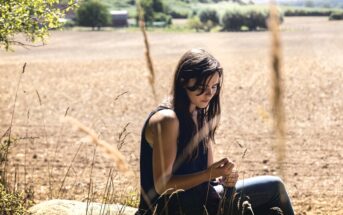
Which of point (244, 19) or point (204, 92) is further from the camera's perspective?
point (244, 19)

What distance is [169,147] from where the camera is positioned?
104 inches

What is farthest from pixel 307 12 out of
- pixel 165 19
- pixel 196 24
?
pixel 196 24

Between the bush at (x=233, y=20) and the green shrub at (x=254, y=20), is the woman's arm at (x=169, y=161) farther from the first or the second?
the bush at (x=233, y=20)

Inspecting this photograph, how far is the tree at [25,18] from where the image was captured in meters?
3.71

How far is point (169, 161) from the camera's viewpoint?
2641 mm

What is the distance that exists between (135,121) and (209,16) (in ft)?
159

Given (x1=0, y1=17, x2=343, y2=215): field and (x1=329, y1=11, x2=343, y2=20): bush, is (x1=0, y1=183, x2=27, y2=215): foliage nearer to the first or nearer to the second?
(x1=0, y1=17, x2=343, y2=215): field

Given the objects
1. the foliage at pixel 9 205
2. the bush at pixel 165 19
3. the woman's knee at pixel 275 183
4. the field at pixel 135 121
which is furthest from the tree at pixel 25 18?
the bush at pixel 165 19

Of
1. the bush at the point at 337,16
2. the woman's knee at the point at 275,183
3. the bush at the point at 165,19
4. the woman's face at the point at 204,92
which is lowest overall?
the bush at the point at 165,19

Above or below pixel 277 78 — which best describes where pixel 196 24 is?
below

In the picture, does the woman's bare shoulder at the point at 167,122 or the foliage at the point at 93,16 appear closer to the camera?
the woman's bare shoulder at the point at 167,122

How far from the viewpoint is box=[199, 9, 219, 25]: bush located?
55.9 m

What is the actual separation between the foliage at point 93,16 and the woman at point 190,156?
5748cm

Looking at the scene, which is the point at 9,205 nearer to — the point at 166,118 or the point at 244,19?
the point at 166,118
